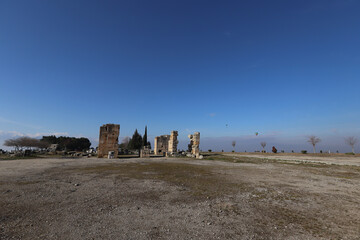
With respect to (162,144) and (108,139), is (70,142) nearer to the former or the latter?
(162,144)

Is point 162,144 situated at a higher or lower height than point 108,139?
lower

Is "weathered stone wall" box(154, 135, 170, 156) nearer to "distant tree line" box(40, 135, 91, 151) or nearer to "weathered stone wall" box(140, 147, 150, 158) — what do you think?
"weathered stone wall" box(140, 147, 150, 158)

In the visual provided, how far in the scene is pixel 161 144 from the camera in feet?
108

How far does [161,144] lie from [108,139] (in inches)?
469

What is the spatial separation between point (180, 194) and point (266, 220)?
9.31 ft

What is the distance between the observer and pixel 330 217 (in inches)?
157

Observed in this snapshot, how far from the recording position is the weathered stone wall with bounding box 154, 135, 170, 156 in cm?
3245

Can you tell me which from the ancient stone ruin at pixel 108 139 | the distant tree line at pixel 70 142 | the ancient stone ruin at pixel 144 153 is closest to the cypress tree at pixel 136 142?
the distant tree line at pixel 70 142

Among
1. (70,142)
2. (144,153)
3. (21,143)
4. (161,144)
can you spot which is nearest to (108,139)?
(144,153)

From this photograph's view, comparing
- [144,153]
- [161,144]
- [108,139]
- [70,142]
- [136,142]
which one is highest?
[136,142]

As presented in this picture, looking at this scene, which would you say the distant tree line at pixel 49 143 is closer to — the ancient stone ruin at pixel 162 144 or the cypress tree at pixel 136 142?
the cypress tree at pixel 136 142

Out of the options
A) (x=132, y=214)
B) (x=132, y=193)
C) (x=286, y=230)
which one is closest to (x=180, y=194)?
(x=132, y=193)

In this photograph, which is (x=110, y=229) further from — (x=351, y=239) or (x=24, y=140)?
(x=24, y=140)

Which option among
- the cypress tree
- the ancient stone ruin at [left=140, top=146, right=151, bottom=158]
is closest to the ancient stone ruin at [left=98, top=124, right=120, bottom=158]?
the ancient stone ruin at [left=140, top=146, right=151, bottom=158]
